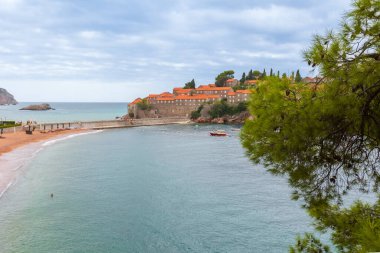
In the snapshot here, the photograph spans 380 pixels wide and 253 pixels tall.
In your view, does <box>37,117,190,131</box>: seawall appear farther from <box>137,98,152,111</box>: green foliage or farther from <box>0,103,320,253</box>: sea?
<box>0,103,320,253</box>: sea

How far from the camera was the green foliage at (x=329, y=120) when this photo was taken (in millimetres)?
6871

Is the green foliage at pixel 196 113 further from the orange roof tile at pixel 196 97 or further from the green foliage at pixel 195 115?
the orange roof tile at pixel 196 97

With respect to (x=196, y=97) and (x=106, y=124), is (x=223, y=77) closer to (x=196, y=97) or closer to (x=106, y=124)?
(x=196, y=97)

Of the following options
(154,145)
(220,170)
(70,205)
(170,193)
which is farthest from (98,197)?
(154,145)

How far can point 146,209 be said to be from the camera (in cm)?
2794

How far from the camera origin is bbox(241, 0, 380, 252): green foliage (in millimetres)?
6871

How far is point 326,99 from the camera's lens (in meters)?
7.46

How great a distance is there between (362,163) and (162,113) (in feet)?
502

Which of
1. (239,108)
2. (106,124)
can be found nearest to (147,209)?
(106,124)

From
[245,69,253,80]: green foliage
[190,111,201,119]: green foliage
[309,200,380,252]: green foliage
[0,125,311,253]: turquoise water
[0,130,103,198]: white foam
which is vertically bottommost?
[0,125,311,253]: turquoise water

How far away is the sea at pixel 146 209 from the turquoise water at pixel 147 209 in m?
0.06

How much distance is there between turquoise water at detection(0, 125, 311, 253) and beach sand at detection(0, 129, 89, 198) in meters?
1.29

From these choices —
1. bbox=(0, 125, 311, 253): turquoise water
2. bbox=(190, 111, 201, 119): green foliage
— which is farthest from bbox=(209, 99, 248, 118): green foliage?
bbox=(0, 125, 311, 253): turquoise water

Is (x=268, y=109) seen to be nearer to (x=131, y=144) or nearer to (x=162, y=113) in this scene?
(x=131, y=144)
